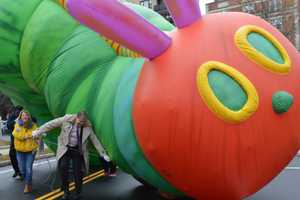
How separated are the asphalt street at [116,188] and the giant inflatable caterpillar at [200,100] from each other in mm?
2155

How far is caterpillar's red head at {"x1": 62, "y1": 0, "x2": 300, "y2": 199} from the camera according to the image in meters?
5.28

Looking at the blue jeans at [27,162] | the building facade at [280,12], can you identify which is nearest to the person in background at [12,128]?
the blue jeans at [27,162]

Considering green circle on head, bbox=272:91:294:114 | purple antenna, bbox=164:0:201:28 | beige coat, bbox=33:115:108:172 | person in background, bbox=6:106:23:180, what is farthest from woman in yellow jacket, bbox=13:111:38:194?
green circle on head, bbox=272:91:294:114

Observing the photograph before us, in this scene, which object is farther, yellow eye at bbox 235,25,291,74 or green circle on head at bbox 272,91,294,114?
yellow eye at bbox 235,25,291,74

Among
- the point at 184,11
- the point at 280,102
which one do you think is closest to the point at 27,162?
the point at 184,11

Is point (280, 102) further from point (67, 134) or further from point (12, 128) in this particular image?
point (12, 128)

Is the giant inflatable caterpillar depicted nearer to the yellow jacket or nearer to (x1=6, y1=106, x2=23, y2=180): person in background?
the yellow jacket

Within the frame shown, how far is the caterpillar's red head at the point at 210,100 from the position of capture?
5.28 metres

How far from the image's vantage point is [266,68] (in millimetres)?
5512

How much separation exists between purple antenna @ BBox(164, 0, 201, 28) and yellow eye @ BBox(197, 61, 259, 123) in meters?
0.73

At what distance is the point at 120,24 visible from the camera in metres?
5.35

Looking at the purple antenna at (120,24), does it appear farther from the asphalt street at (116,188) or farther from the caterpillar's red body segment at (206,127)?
the asphalt street at (116,188)

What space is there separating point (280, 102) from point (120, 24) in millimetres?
1949

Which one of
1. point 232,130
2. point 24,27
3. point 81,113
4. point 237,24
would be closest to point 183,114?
point 232,130
